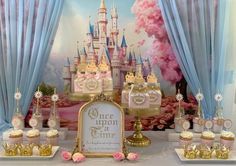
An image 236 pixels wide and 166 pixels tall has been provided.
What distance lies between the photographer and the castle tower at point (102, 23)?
2.26 metres

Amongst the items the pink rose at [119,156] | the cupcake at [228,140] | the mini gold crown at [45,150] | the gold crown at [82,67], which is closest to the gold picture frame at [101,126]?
the pink rose at [119,156]

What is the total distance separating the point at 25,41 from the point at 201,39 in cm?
115

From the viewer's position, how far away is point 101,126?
1.88 m

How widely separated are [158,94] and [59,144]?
2.31 ft

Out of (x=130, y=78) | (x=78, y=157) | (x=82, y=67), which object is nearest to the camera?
(x=78, y=157)

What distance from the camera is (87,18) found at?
7.45 ft

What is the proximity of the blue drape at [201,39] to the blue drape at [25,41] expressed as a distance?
0.76m

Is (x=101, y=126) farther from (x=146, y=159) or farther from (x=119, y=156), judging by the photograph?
(x=146, y=159)

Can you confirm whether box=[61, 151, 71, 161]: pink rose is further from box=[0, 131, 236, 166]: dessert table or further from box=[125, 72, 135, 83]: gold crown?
box=[125, 72, 135, 83]: gold crown

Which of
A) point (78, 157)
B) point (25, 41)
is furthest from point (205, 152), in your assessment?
point (25, 41)

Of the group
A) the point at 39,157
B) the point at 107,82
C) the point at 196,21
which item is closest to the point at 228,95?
the point at 196,21

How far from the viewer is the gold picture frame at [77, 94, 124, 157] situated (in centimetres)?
188

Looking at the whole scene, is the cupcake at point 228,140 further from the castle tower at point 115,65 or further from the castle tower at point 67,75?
the castle tower at point 67,75

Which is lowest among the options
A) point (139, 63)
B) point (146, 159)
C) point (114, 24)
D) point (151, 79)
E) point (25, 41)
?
point (146, 159)
